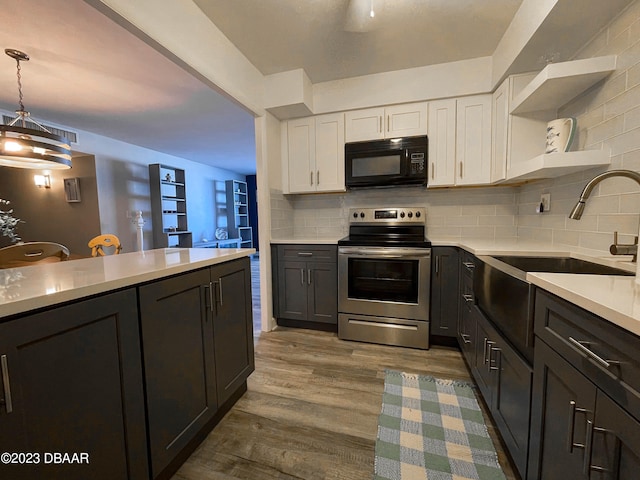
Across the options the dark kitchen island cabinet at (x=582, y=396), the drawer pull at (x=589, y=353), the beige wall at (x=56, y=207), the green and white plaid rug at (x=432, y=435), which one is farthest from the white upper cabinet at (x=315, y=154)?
the beige wall at (x=56, y=207)

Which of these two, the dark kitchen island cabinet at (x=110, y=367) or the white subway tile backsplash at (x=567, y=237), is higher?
the white subway tile backsplash at (x=567, y=237)

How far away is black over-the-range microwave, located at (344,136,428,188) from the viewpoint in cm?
255

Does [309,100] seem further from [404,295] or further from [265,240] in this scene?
[404,295]

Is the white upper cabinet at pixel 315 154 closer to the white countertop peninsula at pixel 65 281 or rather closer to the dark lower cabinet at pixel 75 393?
the white countertop peninsula at pixel 65 281

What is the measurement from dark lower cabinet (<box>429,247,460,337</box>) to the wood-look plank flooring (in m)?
0.22

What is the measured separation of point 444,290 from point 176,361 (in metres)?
2.03

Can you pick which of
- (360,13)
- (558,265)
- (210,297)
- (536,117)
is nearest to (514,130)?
A: (536,117)

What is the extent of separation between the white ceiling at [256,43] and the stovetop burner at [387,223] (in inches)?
52.3

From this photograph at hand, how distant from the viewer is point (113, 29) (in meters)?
1.95

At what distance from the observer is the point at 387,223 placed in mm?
2877

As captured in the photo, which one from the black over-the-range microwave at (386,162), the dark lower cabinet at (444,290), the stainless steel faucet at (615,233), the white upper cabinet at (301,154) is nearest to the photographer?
the stainless steel faucet at (615,233)

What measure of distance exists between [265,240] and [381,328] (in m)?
1.38

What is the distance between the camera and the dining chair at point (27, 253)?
2.31m

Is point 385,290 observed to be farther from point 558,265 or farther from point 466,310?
point 558,265
